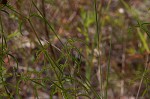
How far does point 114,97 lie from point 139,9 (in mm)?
1229

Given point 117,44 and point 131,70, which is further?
point 117,44

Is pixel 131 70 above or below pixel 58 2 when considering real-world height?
→ below

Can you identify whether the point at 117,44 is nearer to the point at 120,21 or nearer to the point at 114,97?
the point at 120,21

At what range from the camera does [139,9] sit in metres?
3.69

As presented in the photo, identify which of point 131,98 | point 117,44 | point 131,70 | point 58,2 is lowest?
point 131,98

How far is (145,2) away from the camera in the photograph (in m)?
3.71

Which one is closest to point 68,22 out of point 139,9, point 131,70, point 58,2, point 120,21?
point 58,2

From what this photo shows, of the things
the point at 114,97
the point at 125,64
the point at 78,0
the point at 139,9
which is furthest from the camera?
the point at 139,9

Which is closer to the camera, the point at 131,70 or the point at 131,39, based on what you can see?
the point at 131,70

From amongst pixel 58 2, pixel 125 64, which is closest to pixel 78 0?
pixel 58 2

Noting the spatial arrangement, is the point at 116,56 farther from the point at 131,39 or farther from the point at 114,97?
the point at 114,97

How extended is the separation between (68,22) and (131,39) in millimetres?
537

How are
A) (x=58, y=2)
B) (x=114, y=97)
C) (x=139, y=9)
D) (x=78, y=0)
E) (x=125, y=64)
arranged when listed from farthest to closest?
1. (x=139, y=9)
2. (x=78, y=0)
3. (x=58, y=2)
4. (x=125, y=64)
5. (x=114, y=97)

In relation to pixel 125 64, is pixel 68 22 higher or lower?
higher
